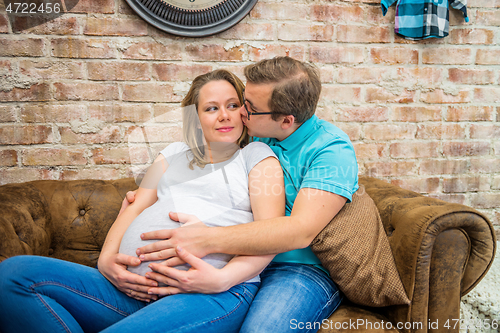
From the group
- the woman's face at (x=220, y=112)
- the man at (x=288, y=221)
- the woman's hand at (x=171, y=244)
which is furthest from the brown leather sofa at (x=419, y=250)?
the woman's face at (x=220, y=112)

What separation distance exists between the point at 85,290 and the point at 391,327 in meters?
0.97

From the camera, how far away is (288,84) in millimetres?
1103

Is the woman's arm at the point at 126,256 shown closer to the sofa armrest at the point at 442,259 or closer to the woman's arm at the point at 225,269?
the woman's arm at the point at 225,269

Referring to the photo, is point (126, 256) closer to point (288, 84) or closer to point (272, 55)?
point (288, 84)

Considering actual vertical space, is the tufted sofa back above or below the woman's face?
below

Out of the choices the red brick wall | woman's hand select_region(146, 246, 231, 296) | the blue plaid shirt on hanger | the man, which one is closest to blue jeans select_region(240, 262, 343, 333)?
the man

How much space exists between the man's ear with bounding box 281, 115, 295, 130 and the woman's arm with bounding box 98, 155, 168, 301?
0.52 metres

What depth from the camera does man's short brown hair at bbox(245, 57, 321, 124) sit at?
1103 millimetres

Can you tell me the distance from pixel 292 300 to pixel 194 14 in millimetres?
1379

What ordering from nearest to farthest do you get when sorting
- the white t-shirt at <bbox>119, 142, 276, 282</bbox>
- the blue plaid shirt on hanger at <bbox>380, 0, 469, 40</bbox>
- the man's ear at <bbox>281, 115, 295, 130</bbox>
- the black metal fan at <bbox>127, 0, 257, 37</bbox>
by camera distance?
the white t-shirt at <bbox>119, 142, 276, 282</bbox> < the man's ear at <bbox>281, 115, 295, 130</bbox> < the black metal fan at <bbox>127, 0, 257, 37</bbox> < the blue plaid shirt on hanger at <bbox>380, 0, 469, 40</bbox>

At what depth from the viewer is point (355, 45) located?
1674mm

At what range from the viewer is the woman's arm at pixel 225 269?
0.89 m

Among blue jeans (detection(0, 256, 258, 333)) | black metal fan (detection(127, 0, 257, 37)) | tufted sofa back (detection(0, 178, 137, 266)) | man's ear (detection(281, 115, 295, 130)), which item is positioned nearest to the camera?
blue jeans (detection(0, 256, 258, 333))

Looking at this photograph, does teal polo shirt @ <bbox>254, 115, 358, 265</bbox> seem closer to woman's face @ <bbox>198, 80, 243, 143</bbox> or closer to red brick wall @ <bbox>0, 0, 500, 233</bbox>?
woman's face @ <bbox>198, 80, 243, 143</bbox>
